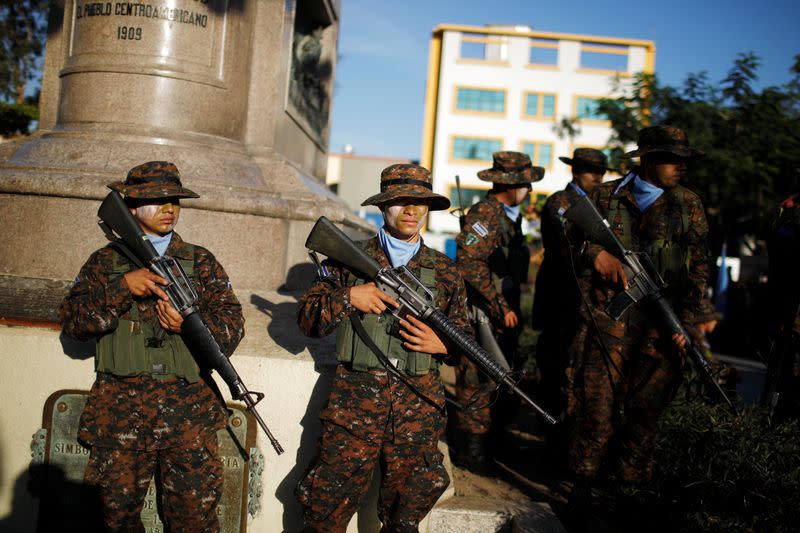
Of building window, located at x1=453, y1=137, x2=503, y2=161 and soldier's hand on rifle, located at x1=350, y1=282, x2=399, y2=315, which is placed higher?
building window, located at x1=453, y1=137, x2=503, y2=161

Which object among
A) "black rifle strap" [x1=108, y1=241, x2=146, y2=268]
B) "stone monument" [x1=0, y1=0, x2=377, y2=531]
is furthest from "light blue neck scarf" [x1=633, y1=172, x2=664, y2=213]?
"black rifle strap" [x1=108, y1=241, x2=146, y2=268]

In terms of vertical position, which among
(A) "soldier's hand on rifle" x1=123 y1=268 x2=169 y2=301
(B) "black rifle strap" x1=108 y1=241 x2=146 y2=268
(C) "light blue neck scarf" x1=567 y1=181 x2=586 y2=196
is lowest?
(A) "soldier's hand on rifle" x1=123 y1=268 x2=169 y2=301

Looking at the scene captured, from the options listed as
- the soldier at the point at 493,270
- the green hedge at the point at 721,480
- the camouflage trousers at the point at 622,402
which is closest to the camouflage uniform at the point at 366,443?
the camouflage trousers at the point at 622,402

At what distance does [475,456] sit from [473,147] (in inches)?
1616

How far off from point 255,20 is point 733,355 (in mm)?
11678

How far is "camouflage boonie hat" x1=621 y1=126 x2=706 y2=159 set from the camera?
3721mm

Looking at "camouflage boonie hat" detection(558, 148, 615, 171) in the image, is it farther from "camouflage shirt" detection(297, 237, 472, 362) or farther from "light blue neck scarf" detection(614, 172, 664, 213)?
"camouflage shirt" detection(297, 237, 472, 362)

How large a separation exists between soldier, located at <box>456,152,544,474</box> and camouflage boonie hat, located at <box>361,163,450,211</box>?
54.8 inches

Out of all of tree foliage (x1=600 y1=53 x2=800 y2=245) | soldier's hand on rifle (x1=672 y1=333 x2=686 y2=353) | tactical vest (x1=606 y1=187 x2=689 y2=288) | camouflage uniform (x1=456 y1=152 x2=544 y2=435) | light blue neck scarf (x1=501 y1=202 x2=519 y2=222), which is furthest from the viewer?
tree foliage (x1=600 y1=53 x2=800 y2=245)

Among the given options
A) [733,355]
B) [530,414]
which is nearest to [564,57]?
[733,355]

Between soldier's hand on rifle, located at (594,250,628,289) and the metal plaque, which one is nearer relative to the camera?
the metal plaque

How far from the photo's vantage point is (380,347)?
10.2ft

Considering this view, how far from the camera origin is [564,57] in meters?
46.3

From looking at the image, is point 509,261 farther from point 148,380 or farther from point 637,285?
point 148,380
